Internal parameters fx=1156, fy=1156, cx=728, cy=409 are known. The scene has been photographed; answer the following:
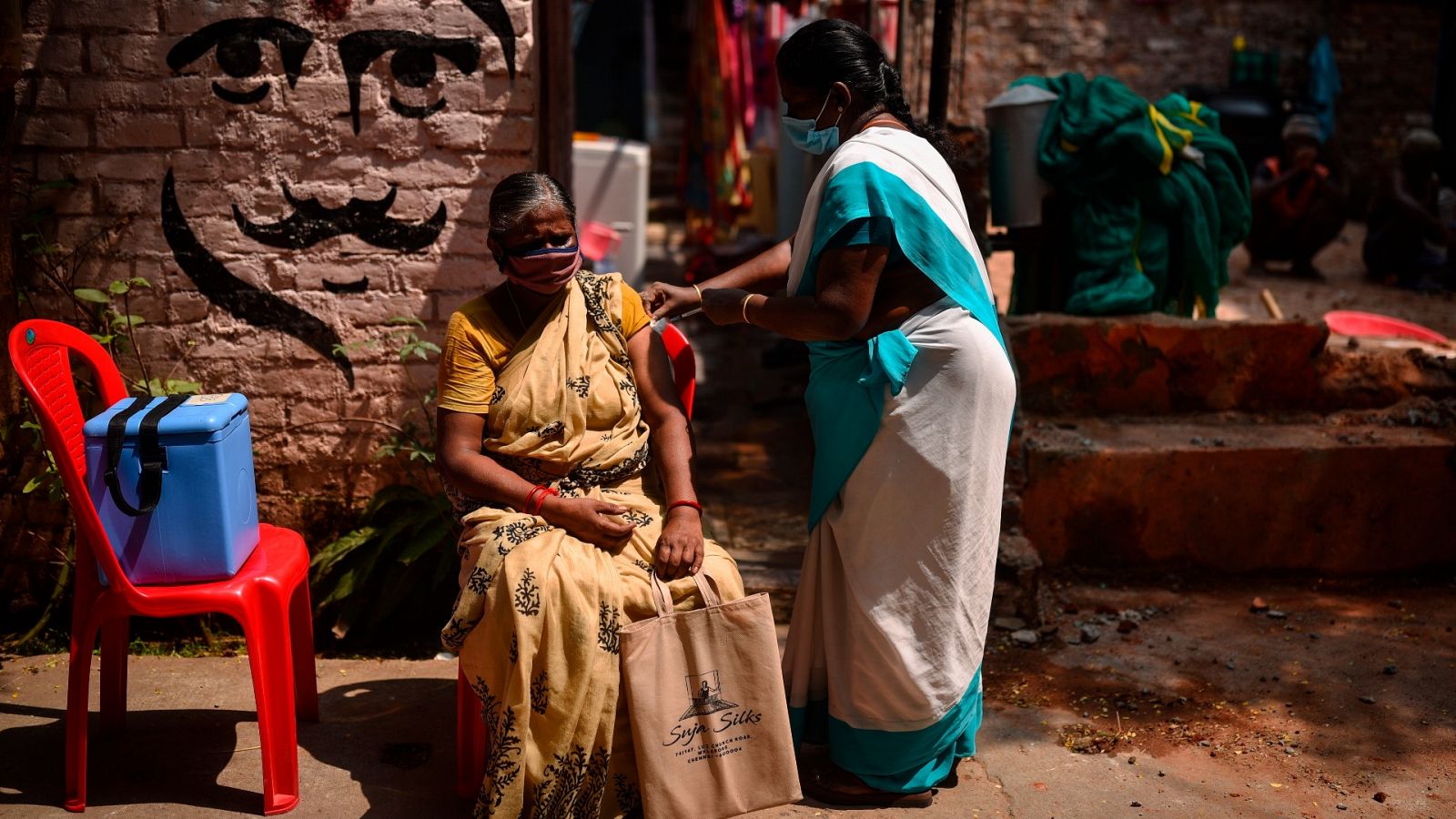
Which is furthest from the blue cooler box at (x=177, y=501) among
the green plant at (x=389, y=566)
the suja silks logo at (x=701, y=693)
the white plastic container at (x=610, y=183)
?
the white plastic container at (x=610, y=183)

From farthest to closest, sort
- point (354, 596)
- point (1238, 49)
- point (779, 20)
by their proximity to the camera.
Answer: point (1238, 49) → point (779, 20) → point (354, 596)

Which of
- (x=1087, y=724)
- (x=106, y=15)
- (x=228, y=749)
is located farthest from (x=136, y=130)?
(x=1087, y=724)

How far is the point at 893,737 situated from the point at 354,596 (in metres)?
1.93

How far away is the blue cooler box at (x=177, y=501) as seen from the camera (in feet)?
9.16

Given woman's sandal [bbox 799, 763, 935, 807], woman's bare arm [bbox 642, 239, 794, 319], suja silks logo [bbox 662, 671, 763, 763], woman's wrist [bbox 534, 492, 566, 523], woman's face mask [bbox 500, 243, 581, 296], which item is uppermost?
woman's face mask [bbox 500, 243, 581, 296]

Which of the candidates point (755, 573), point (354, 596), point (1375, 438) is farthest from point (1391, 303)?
point (354, 596)

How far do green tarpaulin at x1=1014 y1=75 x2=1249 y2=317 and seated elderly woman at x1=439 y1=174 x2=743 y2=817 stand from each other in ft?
9.53

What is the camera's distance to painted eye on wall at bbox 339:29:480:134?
374cm

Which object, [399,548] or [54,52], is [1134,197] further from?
[54,52]

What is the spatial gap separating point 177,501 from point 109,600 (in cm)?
28

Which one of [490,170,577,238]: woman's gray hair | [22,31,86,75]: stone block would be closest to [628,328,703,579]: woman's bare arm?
[490,170,577,238]: woman's gray hair

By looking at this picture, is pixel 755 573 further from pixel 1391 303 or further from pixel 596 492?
pixel 1391 303

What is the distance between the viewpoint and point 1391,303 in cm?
849

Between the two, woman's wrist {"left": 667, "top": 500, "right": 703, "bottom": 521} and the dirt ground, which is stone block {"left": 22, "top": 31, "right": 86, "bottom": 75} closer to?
woman's wrist {"left": 667, "top": 500, "right": 703, "bottom": 521}
